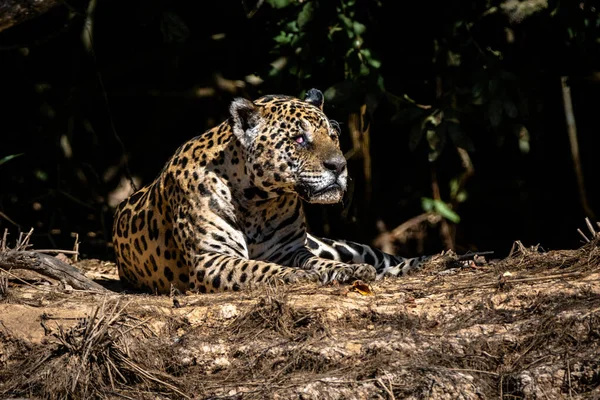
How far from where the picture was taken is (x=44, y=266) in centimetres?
673

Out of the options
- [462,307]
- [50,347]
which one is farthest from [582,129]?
[50,347]

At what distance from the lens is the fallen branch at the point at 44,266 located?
21.5 ft

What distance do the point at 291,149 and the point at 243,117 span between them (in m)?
0.46

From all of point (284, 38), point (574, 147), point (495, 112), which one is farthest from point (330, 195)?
point (574, 147)

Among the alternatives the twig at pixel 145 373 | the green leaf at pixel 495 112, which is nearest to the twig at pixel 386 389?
the twig at pixel 145 373

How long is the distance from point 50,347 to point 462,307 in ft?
7.22

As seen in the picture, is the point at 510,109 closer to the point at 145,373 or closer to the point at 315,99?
the point at 315,99

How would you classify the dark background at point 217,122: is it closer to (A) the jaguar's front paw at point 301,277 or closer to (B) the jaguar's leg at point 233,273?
(B) the jaguar's leg at point 233,273

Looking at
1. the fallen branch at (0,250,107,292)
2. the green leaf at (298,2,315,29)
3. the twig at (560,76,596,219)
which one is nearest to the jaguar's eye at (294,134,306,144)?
the fallen branch at (0,250,107,292)

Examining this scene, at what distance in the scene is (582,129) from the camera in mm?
11516

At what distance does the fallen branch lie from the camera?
6.56 meters

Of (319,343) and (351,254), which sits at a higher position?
(319,343)

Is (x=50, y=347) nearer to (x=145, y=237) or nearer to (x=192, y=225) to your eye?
(x=192, y=225)

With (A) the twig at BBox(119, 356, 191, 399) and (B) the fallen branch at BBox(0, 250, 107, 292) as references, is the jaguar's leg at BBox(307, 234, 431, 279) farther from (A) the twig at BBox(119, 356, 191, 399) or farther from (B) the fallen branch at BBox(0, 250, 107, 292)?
(A) the twig at BBox(119, 356, 191, 399)
